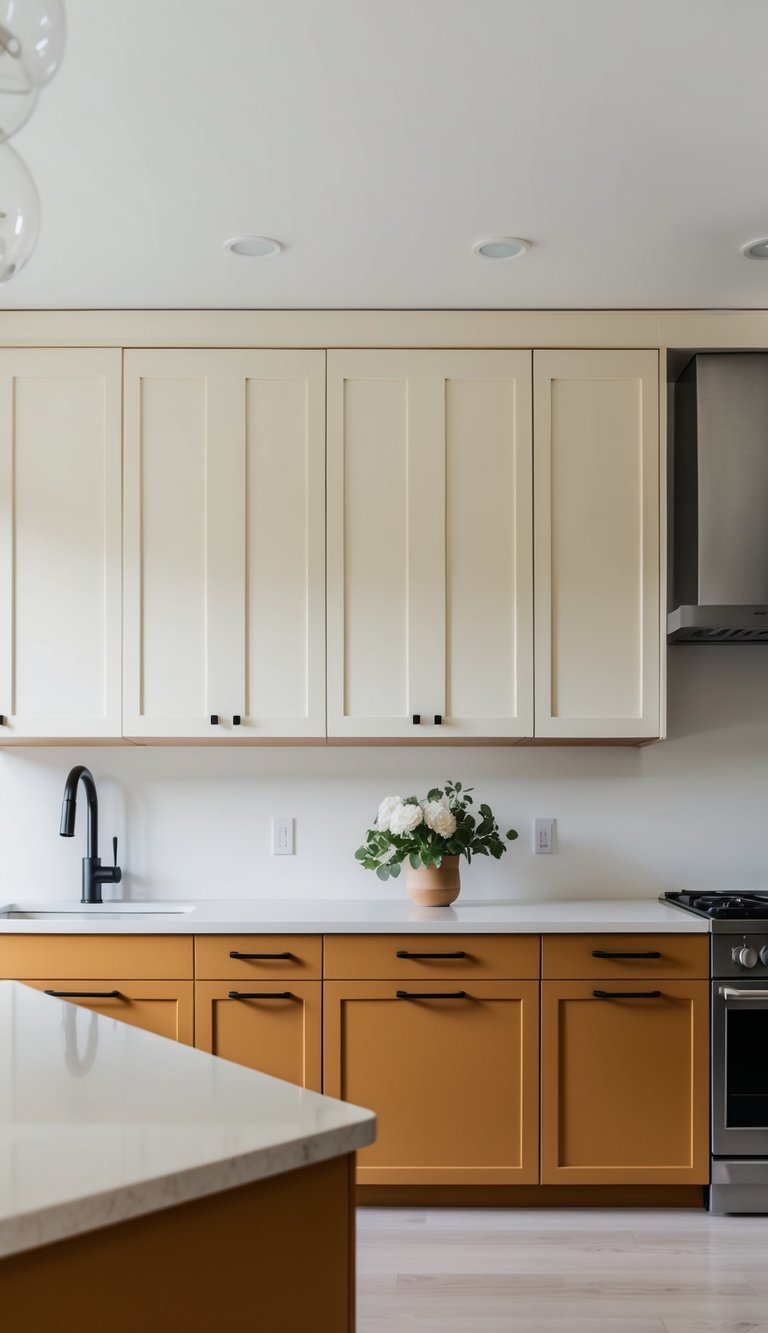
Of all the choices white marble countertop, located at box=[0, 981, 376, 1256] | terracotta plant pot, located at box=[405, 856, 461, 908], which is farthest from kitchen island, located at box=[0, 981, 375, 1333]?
terracotta plant pot, located at box=[405, 856, 461, 908]

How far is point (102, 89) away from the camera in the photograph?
7.40 ft

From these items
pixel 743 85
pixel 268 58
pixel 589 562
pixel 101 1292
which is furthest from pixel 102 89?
pixel 101 1292

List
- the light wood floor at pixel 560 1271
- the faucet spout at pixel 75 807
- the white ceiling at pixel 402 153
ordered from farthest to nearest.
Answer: the faucet spout at pixel 75 807
the light wood floor at pixel 560 1271
the white ceiling at pixel 402 153

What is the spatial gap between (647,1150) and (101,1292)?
96.6 inches

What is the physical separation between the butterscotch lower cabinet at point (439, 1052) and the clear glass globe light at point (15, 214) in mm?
2181

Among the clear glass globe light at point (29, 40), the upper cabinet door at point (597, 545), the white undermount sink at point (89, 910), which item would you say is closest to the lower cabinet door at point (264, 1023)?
the white undermount sink at point (89, 910)

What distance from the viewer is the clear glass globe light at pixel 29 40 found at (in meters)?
1.11

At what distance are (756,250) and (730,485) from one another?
0.67 m

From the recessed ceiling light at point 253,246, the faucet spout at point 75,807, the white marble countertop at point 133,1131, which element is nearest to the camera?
the white marble countertop at point 133,1131

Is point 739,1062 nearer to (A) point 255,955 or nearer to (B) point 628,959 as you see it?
(B) point 628,959

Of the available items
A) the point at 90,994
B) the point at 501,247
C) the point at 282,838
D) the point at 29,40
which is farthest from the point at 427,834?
the point at 29,40

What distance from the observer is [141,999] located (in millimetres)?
3127

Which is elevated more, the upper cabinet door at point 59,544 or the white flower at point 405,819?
the upper cabinet door at point 59,544

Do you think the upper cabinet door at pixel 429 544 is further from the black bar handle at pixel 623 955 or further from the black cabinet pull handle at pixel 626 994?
the black cabinet pull handle at pixel 626 994
